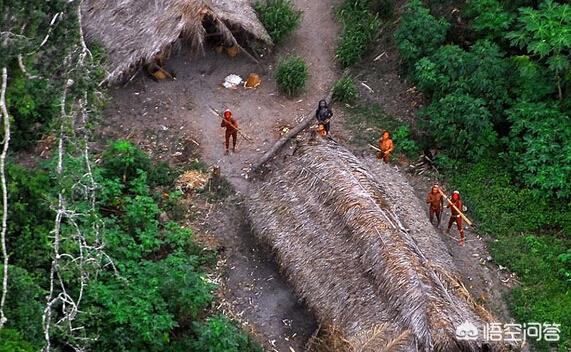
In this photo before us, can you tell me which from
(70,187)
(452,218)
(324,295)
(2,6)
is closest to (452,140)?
(452,218)

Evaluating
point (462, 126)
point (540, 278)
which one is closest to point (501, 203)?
point (462, 126)

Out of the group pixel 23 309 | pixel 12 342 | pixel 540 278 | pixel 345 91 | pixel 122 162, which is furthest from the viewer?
pixel 345 91

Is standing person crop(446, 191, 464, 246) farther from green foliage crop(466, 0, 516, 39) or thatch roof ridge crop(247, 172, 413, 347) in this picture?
green foliage crop(466, 0, 516, 39)

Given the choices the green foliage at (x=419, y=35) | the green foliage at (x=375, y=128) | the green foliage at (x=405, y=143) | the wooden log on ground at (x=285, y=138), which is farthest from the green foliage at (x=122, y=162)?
the green foliage at (x=419, y=35)

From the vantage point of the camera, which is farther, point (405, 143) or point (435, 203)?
point (405, 143)

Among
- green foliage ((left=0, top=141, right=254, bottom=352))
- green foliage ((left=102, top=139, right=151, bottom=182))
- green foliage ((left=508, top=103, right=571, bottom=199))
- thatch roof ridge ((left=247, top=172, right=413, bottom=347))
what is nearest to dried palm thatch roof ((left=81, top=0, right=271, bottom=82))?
green foliage ((left=102, top=139, right=151, bottom=182))

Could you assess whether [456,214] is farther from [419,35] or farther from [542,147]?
[419,35]

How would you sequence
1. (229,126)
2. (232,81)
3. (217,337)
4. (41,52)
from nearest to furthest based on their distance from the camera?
(41,52)
(217,337)
(229,126)
(232,81)
